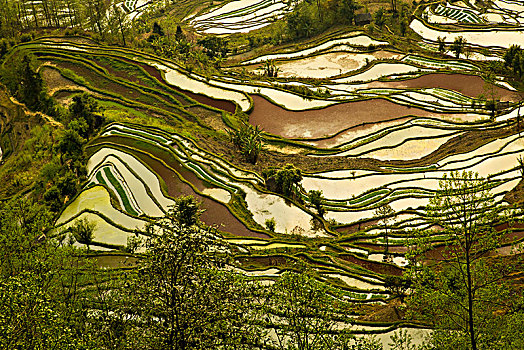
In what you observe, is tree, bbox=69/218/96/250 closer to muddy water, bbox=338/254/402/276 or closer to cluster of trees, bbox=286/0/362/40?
muddy water, bbox=338/254/402/276

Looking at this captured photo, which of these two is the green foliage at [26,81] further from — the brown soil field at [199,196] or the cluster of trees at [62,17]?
the cluster of trees at [62,17]

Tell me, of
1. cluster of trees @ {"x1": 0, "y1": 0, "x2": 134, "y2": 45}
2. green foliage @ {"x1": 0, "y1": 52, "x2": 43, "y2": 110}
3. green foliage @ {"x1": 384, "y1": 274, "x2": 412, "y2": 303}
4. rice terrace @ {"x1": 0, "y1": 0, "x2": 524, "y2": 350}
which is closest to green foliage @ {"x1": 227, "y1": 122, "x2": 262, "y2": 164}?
rice terrace @ {"x1": 0, "y1": 0, "x2": 524, "y2": 350}

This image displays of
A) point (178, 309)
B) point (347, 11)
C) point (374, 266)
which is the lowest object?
point (374, 266)

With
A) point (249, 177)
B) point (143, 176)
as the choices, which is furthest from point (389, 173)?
point (143, 176)

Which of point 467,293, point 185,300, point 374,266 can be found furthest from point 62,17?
point 467,293

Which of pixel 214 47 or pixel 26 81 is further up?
pixel 26 81

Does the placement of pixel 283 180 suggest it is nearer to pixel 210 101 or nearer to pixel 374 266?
pixel 374 266

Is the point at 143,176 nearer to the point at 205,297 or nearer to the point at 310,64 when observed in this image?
the point at 205,297
